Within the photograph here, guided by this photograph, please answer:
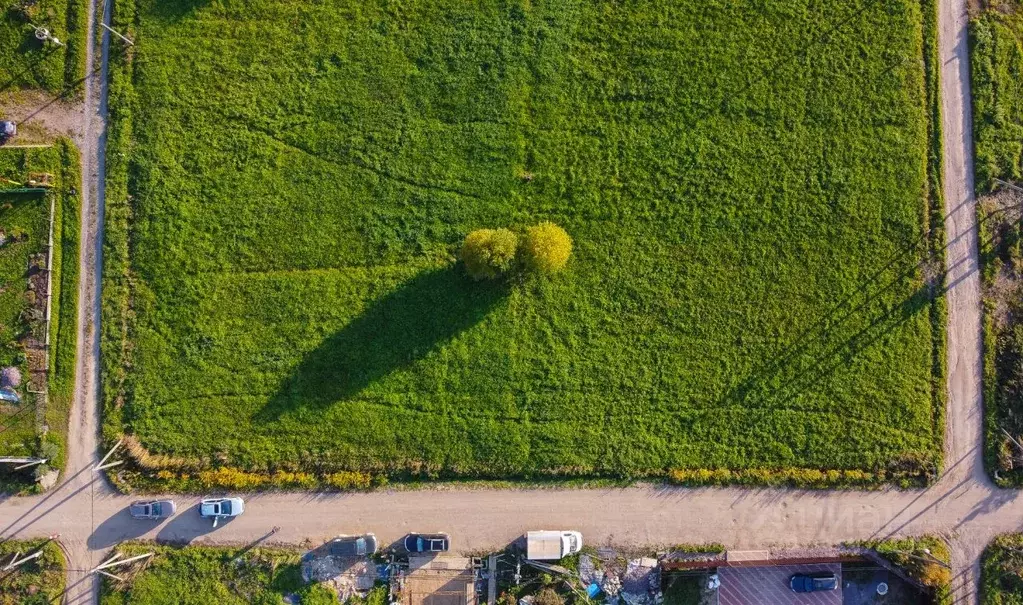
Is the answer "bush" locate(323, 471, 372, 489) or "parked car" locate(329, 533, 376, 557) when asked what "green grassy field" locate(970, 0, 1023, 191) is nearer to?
"bush" locate(323, 471, 372, 489)

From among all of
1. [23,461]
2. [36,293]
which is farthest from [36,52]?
[23,461]

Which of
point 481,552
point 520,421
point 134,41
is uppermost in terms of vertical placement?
point 134,41

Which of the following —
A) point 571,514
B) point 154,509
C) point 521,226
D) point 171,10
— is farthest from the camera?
point 171,10

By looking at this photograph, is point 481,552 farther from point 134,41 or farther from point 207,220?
point 134,41

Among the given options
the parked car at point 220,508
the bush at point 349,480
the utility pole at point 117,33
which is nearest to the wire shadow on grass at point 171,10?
the utility pole at point 117,33

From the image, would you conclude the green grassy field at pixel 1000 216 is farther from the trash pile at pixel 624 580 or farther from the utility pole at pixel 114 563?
the utility pole at pixel 114 563

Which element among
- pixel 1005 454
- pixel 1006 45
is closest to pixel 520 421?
pixel 1005 454

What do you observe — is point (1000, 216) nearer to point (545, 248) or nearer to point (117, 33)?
point (545, 248)
